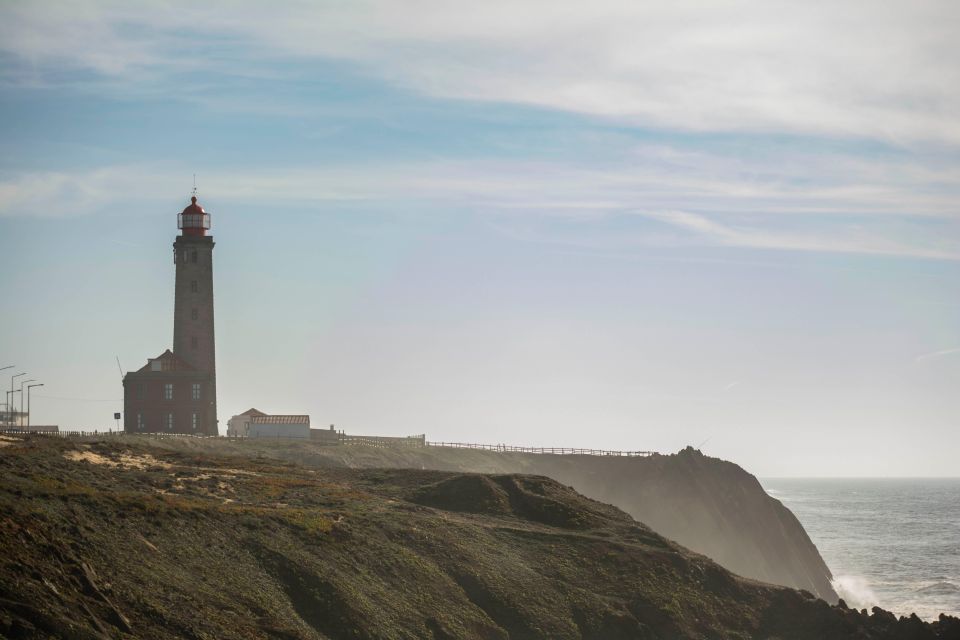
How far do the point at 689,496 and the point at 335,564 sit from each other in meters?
66.1

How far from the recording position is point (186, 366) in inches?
3730

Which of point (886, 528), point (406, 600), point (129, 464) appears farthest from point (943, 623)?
point (886, 528)

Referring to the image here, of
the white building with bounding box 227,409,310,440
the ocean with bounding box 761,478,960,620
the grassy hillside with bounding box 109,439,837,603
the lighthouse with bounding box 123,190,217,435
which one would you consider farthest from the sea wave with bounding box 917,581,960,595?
the lighthouse with bounding box 123,190,217,435

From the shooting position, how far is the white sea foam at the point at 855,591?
3571 inches

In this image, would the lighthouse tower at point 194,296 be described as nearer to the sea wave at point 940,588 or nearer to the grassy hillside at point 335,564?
the grassy hillside at point 335,564

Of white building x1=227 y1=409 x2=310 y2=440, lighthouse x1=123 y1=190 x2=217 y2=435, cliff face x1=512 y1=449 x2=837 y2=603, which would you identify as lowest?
cliff face x1=512 y1=449 x2=837 y2=603

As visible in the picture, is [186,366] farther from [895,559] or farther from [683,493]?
[895,559]

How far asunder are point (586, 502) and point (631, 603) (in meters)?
14.8

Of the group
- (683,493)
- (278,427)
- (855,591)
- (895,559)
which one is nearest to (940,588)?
(855,591)

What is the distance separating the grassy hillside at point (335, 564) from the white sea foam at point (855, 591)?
1483 inches

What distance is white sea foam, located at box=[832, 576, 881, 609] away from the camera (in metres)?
90.7

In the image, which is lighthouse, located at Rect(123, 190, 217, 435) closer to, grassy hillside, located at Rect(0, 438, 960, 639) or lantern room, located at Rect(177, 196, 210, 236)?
lantern room, located at Rect(177, 196, 210, 236)

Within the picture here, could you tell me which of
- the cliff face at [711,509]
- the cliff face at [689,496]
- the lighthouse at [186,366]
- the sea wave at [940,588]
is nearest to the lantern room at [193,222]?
the lighthouse at [186,366]

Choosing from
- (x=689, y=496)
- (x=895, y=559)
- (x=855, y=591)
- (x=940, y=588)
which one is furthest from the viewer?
(x=895, y=559)
